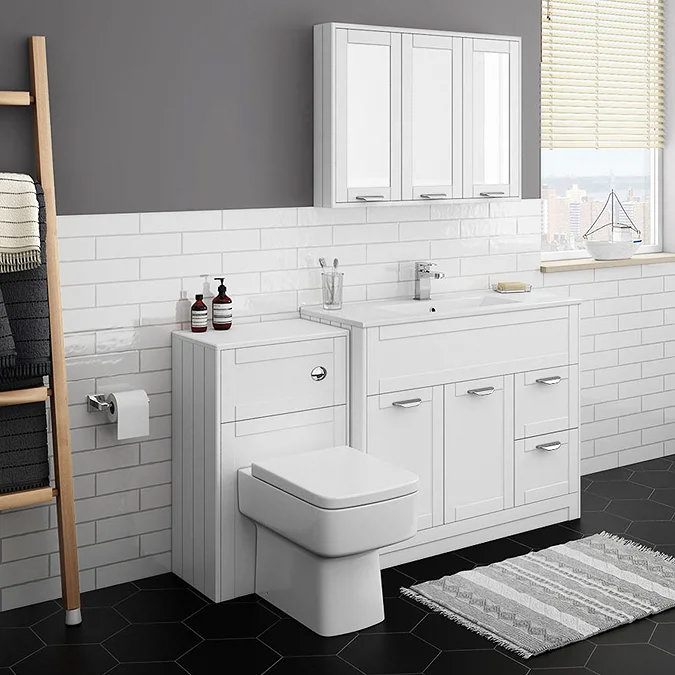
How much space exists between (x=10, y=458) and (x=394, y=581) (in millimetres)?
1387

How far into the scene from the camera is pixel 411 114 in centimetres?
410

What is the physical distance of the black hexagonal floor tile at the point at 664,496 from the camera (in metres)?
4.64

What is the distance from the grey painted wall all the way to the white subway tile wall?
11 centimetres

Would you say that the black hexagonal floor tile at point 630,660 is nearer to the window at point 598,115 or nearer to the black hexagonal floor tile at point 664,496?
the black hexagonal floor tile at point 664,496

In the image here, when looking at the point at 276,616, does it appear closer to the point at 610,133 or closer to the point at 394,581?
the point at 394,581

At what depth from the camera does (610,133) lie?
524 cm

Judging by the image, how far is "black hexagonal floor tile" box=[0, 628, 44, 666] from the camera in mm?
3234

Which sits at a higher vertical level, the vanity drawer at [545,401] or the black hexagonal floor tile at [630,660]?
the vanity drawer at [545,401]

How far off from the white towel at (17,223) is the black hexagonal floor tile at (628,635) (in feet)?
6.89

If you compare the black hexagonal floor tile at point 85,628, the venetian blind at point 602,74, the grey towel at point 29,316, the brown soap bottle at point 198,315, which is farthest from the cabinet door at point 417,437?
the venetian blind at point 602,74

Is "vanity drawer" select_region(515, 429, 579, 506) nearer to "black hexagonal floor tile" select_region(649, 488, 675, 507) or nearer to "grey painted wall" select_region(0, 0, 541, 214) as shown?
"black hexagonal floor tile" select_region(649, 488, 675, 507)

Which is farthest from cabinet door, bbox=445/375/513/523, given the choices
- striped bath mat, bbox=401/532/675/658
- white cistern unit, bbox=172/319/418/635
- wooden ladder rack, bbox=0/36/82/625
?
wooden ladder rack, bbox=0/36/82/625

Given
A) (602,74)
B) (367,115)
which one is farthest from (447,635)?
(602,74)

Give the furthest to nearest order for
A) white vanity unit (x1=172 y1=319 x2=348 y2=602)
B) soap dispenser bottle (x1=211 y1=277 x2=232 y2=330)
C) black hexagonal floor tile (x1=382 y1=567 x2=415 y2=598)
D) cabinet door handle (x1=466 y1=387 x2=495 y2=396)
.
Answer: cabinet door handle (x1=466 y1=387 x2=495 y2=396), soap dispenser bottle (x1=211 y1=277 x2=232 y2=330), black hexagonal floor tile (x1=382 y1=567 x2=415 y2=598), white vanity unit (x1=172 y1=319 x2=348 y2=602)
